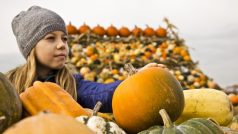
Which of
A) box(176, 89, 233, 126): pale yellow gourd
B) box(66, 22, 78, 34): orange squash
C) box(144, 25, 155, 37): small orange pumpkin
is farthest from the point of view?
box(144, 25, 155, 37): small orange pumpkin

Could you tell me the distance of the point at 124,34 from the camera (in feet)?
30.5

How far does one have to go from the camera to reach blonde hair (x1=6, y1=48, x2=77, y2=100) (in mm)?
3223

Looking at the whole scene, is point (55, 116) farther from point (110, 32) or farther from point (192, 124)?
point (110, 32)

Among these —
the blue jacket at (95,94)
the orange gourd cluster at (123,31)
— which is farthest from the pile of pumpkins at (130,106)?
the orange gourd cluster at (123,31)

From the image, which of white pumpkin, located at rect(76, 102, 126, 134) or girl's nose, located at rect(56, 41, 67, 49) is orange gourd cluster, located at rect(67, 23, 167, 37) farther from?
white pumpkin, located at rect(76, 102, 126, 134)

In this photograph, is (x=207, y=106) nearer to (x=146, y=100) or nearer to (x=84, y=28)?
(x=146, y=100)

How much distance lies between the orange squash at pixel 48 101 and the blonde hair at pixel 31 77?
4.56 ft

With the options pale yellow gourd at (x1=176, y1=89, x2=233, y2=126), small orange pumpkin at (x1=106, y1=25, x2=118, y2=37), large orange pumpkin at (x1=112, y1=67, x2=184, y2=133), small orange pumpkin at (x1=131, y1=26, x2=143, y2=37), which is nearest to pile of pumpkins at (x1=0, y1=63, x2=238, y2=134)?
large orange pumpkin at (x1=112, y1=67, x2=184, y2=133)

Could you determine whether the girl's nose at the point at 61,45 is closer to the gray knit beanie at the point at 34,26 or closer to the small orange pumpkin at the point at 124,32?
the gray knit beanie at the point at 34,26

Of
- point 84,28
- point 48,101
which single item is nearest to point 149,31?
point 84,28

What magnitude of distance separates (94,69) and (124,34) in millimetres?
1968

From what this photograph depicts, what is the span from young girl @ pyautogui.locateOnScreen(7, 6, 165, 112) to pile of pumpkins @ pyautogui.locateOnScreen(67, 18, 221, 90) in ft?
11.9

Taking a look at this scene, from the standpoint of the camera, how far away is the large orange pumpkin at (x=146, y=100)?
1742 millimetres

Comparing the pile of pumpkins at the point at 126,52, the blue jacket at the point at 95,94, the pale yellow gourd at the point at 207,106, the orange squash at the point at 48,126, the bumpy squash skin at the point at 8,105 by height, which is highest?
the orange squash at the point at 48,126
